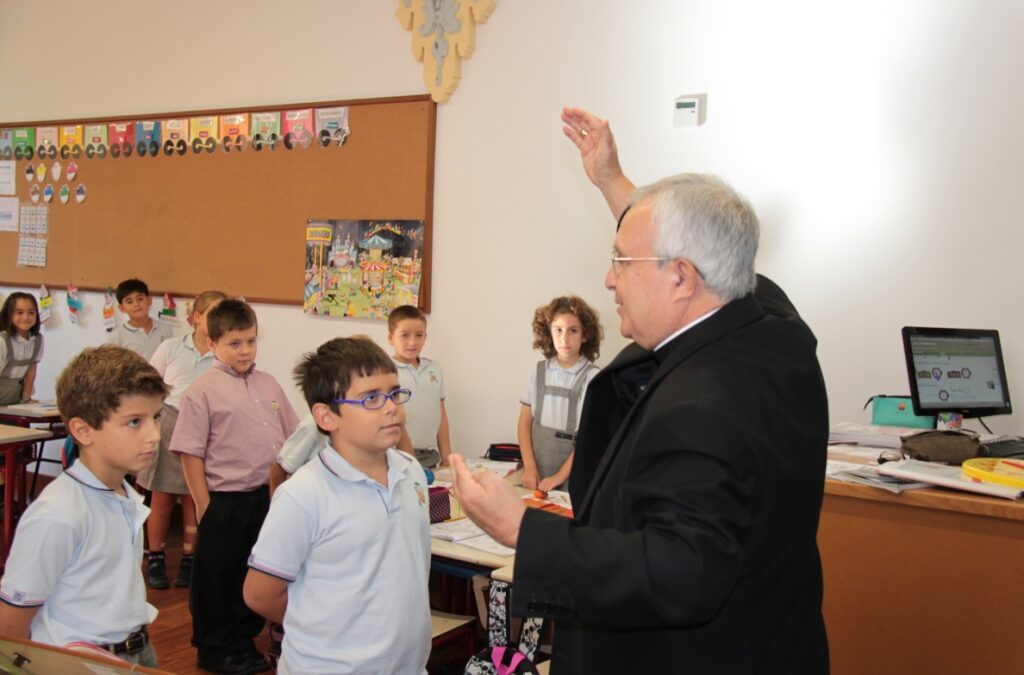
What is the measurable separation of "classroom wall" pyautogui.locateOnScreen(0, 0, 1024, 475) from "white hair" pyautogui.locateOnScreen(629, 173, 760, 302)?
8.84 feet

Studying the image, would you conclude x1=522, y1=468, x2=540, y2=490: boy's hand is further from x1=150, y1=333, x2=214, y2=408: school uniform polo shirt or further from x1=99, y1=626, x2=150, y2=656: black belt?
x1=99, y1=626, x2=150, y2=656: black belt

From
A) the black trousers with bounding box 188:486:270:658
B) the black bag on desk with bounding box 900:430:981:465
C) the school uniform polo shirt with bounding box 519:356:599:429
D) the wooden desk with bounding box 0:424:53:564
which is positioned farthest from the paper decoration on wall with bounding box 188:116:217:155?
the black bag on desk with bounding box 900:430:981:465

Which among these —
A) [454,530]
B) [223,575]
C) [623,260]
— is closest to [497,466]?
[454,530]

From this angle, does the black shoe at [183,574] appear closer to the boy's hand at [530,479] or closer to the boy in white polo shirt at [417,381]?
the boy in white polo shirt at [417,381]

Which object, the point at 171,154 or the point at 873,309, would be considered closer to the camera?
the point at 873,309

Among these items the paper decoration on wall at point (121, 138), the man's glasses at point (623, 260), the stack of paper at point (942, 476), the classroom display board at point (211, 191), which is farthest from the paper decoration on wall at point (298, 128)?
the man's glasses at point (623, 260)

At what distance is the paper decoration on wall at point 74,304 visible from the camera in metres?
6.46

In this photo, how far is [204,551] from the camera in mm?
3426

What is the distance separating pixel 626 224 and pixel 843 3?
3.03 meters

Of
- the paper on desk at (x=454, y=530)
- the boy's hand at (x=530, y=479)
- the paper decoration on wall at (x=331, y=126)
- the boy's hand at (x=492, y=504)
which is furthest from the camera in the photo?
the paper decoration on wall at (x=331, y=126)

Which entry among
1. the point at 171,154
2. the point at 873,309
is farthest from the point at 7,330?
the point at 873,309

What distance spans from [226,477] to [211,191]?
2883 millimetres

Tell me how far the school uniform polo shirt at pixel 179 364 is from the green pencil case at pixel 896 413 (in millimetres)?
3289

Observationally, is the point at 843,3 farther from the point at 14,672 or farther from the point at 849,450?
the point at 14,672
